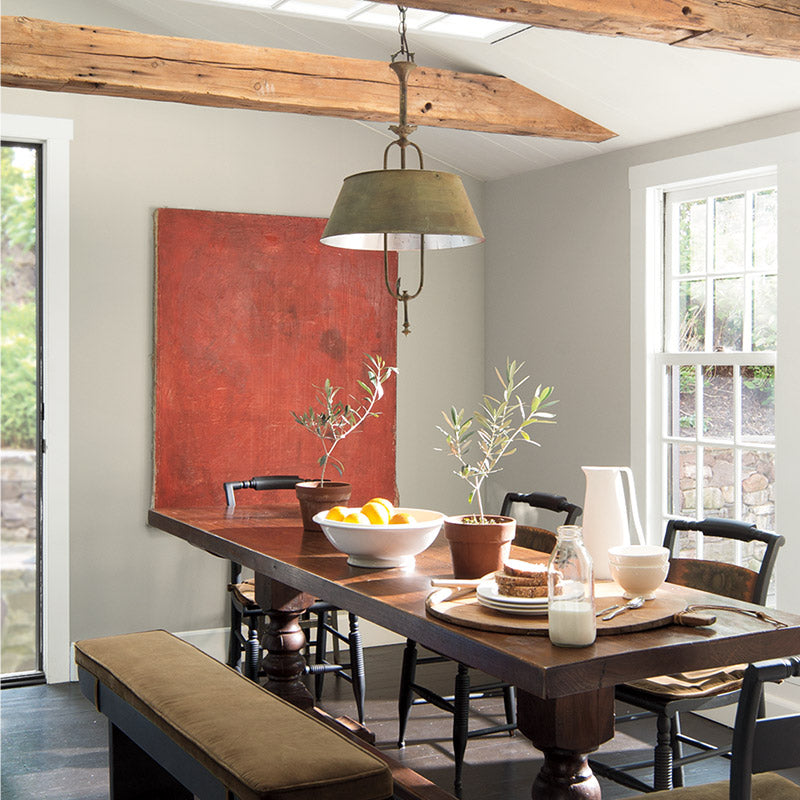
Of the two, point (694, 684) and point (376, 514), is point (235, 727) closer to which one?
point (376, 514)

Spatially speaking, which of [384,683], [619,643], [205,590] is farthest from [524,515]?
[619,643]

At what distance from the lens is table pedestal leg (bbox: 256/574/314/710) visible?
3.66 meters

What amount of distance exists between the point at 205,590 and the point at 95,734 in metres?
1.13

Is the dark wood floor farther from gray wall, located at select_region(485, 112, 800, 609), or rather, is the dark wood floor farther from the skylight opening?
the skylight opening

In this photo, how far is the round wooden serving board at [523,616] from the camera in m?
2.20

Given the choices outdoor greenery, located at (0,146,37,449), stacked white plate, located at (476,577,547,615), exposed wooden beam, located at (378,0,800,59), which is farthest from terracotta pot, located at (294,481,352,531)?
outdoor greenery, located at (0,146,37,449)

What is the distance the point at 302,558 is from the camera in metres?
3.02

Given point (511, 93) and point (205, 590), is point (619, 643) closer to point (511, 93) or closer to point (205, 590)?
point (511, 93)

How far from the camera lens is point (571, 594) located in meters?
2.10

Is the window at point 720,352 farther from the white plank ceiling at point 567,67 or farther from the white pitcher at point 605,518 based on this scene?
the white pitcher at point 605,518

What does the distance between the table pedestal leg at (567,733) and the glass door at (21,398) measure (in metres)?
3.23

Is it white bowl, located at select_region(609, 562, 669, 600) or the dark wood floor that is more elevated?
white bowl, located at select_region(609, 562, 669, 600)

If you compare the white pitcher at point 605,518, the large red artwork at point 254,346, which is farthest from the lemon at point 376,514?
the large red artwork at point 254,346

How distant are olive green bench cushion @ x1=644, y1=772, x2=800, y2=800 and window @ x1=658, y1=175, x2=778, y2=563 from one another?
1.95 m
